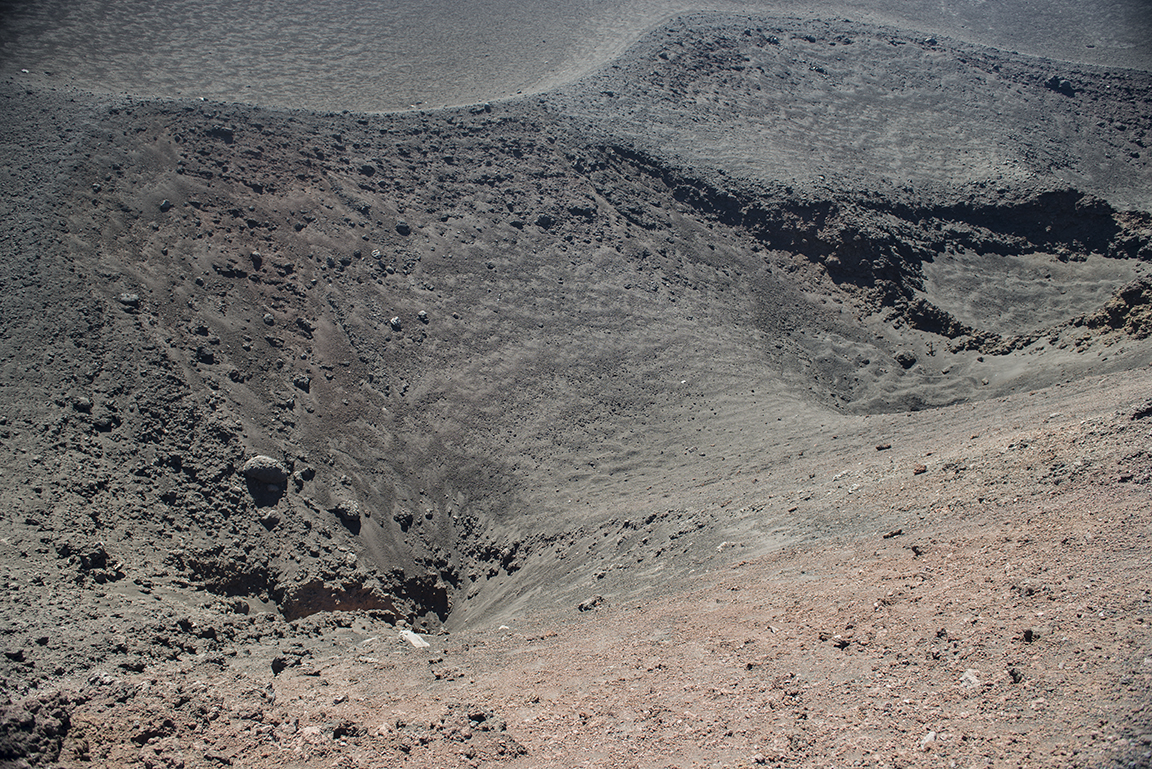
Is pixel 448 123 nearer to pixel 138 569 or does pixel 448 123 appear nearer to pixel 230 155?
pixel 230 155

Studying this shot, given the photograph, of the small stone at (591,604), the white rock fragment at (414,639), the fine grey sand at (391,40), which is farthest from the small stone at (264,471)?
the fine grey sand at (391,40)

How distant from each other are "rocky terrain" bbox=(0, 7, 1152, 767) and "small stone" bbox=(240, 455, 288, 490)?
0.11 feet

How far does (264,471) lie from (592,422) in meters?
4.62

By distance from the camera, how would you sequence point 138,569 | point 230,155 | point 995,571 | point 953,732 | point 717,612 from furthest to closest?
point 230,155, point 138,569, point 717,612, point 995,571, point 953,732

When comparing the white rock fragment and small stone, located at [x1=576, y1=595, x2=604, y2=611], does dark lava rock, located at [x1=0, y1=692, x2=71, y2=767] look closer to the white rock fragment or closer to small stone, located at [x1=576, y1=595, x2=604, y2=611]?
the white rock fragment

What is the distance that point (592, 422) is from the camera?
1069 centimetres

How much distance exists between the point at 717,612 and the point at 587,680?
4.16 ft

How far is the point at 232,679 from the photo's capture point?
5.23 meters

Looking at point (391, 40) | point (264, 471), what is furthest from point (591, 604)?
point (391, 40)

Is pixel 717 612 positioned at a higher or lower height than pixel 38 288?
lower

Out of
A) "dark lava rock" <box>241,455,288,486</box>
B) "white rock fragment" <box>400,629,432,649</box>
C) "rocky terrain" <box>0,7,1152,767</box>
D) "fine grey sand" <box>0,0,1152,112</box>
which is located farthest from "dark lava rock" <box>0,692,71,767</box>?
"fine grey sand" <box>0,0,1152,112</box>

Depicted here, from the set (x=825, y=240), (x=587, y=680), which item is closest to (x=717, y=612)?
(x=587, y=680)

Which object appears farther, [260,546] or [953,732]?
[260,546]

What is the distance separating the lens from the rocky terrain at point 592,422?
174 inches
